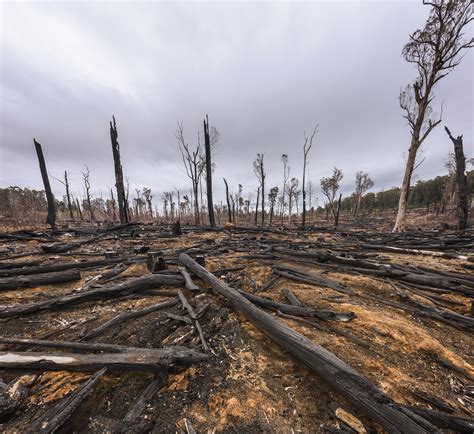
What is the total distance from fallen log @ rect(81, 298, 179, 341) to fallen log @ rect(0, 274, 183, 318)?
3.01ft

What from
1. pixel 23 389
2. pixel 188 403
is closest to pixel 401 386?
pixel 188 403

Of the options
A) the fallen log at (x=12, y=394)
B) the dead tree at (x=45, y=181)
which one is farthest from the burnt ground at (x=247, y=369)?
the dead tree at (x=45, y=181)

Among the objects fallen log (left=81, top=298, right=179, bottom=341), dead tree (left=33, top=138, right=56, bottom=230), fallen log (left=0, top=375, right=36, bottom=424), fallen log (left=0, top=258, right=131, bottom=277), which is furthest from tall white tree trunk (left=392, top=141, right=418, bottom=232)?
dead tree (left=33, top=138, right=56, bottom=230)

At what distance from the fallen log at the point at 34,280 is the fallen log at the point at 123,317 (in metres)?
2.75

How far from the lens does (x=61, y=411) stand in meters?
1.81

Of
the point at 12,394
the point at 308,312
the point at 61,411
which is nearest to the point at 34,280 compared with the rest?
the point at 12,394

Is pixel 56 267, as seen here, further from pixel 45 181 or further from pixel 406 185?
pixel 406 185

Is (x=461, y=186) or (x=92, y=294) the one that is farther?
(x=461, y=186)

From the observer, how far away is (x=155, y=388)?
2.18 metres

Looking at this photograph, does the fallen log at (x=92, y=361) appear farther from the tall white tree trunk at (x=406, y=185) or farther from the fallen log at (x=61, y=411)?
the tall white tree trunk at (x=406, y=185)

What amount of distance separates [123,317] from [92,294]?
127 cm

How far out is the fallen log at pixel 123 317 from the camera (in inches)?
119

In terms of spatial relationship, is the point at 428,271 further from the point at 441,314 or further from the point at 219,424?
the point at 219,424

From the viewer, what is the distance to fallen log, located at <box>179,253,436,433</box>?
1.65m
